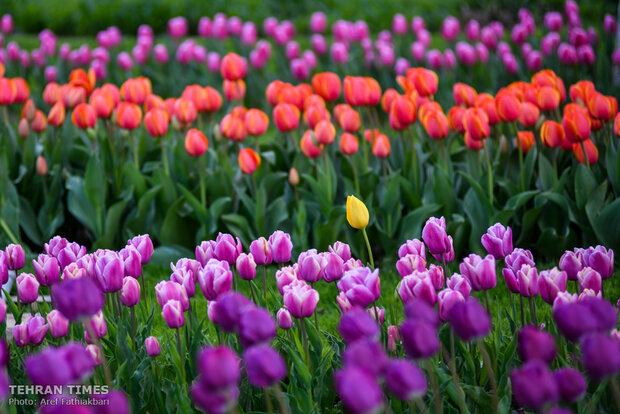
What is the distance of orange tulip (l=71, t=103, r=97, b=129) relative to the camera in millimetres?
3732

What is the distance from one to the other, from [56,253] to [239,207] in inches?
66.5

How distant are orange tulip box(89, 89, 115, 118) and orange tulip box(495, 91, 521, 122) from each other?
75.0 inches

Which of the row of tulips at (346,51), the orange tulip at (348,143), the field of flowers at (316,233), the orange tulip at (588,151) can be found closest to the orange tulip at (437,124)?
the field of flowers at (316,233)

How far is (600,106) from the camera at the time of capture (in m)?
3.27

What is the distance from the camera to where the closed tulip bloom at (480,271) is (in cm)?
186

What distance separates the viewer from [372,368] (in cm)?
119

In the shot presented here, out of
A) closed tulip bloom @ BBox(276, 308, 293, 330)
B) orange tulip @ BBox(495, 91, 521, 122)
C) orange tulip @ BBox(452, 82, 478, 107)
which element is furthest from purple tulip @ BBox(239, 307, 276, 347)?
orange tulip @ BBox(452, 82, 478, 107)

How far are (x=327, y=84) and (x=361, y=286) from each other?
2.52 metres

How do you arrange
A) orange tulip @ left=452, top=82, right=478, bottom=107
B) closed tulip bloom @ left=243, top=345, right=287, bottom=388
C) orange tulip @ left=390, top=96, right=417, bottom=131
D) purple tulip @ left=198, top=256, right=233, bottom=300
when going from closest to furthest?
closed tulip bloom @ left=243, top=345, right=287, bottom=388 < purple tulip @ left=198, top=256, right=233, bottom=300 < orange tulip @ left=390, top=96, right=417, bottom=131 < orange tulip @ left=452, top=82, right=478, bottom=107

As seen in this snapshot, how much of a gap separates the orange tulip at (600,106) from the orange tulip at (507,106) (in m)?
0.31

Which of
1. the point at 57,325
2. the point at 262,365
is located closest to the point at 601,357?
the point at 262,365

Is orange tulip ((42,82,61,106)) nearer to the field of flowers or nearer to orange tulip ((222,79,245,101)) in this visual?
the field of flowers

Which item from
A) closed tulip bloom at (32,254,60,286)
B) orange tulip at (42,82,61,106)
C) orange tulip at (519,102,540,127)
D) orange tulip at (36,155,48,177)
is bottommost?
orange tulip at (36,155,48,177)

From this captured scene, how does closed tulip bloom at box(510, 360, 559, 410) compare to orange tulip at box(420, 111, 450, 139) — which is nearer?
closed tulip bloom at box(510, 360, 559, 410)
